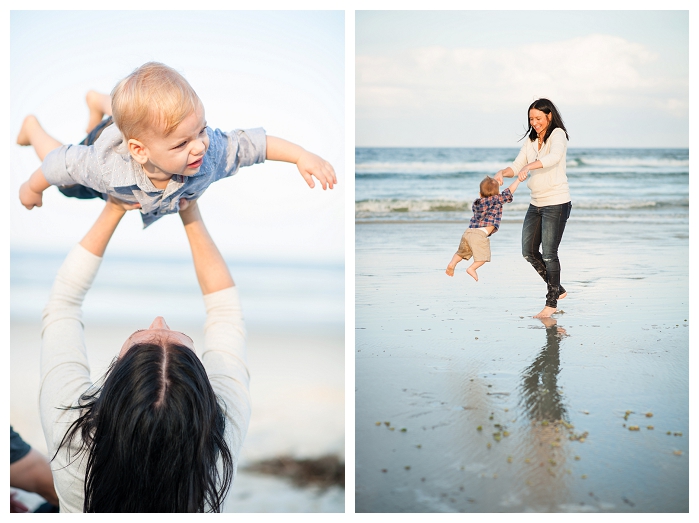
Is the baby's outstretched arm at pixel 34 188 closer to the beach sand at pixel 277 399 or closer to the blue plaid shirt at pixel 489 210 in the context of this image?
the beach sand at pixel 277 399

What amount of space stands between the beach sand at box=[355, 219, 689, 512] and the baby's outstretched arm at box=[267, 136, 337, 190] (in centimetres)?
84

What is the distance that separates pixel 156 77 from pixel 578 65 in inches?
257

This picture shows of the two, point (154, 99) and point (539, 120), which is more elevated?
point (539, 120)

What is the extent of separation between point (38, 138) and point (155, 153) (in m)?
0.85

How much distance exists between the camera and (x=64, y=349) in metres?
1.58

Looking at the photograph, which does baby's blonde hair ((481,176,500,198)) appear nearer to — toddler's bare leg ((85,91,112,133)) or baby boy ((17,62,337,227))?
baby boy ((17,62,337,227))

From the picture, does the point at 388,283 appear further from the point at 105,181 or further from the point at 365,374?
the point at 105,181

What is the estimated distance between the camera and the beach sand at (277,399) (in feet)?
8.62

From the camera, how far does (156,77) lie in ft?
6.23

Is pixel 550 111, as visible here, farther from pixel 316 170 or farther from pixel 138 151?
pixel 138 151

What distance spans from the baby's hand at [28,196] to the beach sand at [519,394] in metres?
1.45

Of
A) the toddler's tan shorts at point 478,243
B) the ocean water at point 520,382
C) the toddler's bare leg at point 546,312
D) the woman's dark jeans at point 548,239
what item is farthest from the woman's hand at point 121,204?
the toddler's bare leg at point 546,312

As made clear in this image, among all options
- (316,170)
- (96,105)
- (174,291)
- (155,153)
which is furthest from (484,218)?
(174,291)

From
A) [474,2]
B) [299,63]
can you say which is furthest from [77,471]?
[299,63]
